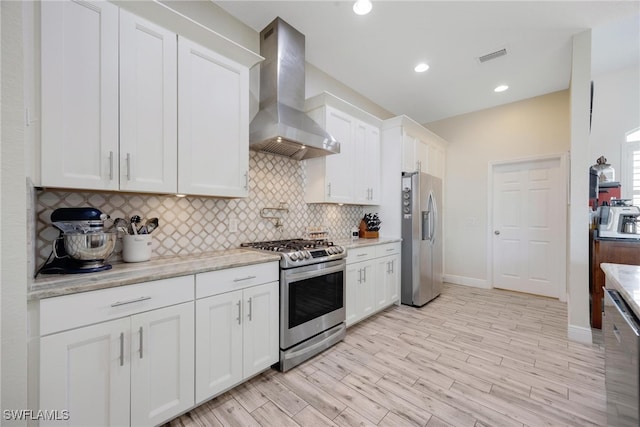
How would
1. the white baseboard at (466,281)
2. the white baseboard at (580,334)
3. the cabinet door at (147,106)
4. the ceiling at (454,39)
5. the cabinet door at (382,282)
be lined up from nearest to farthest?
the cabinet door at (147,106)
the ceiling at (454,39)
the white baseboard at (580,334)
the cabinet door at (382,282)
the white baseboard at (466,281)

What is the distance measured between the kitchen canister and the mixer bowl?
0.84 feet

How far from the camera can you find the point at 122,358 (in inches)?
49.1

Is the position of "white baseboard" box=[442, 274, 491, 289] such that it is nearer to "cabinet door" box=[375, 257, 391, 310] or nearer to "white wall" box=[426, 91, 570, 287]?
"white wall" box=[426, 91, 570, 287]

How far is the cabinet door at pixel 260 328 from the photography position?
5.80ft

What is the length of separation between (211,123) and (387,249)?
8.17 ft

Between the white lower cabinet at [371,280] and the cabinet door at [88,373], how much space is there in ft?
6.27

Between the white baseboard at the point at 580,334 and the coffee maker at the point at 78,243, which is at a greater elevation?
the coffee maker at the point at 78,243

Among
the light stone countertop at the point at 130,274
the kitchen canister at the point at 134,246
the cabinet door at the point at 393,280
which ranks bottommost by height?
the cabinet door at the point at 393,280

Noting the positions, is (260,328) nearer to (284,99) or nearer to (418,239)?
(284,99)

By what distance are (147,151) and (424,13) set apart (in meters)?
2.64

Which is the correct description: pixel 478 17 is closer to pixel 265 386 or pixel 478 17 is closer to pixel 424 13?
pixel 424 13

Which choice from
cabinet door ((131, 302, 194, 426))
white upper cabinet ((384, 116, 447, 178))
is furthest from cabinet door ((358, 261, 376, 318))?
cabinet door ((131, 302, 194, 426))

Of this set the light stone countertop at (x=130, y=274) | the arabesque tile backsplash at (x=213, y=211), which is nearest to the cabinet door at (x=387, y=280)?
the arabesque tile backsplash at (x=213, y=211)

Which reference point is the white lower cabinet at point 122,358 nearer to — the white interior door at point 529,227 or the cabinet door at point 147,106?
the cabinet door at point 147,106
